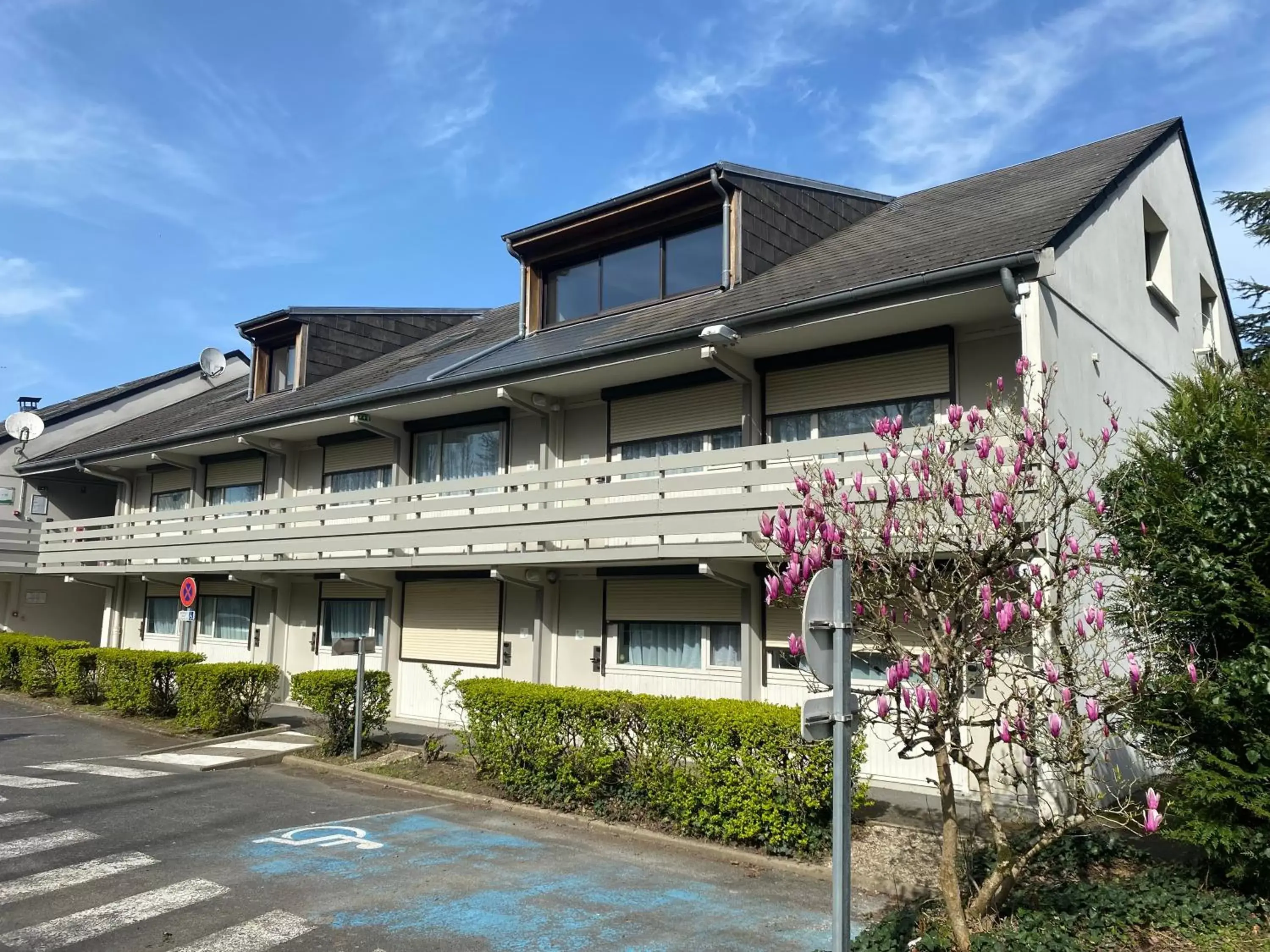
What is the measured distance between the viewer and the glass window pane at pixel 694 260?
47.1ft

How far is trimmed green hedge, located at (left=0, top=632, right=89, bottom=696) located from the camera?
65.7 feet

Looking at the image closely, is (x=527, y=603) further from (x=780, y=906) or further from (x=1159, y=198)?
(x=1159, y=198)

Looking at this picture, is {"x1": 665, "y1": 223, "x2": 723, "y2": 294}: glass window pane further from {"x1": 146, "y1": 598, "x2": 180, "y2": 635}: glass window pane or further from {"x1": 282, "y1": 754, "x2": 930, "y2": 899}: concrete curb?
{"x1": 146, "y1": 598, "x2": 180, "y2": 635}: glass window pane

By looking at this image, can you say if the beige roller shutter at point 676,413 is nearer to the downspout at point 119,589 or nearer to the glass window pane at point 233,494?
the glass window pane at point 233,494

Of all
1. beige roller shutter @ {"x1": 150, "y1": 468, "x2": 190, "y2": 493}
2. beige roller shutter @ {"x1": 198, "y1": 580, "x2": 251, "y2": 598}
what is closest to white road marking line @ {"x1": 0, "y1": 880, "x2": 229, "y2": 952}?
beige roller shutter @ {"x1": 198, "y1": 580, "x2": 251, "y2": 598}

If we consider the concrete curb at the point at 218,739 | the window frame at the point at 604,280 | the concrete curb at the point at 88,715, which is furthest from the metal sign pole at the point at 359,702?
the window frame at the point at 604,280

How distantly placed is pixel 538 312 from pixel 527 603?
17.5ft

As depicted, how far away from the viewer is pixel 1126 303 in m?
12.0

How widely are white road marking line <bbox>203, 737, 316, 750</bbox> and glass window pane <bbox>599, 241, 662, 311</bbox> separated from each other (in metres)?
8.44

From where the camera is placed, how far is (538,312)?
1677cm

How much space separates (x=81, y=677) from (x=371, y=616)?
648 cm

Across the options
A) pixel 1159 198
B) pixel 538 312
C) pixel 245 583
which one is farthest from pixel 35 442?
pixel 1159 198

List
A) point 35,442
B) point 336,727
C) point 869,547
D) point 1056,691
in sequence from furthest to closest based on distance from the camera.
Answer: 1. point 35,442
2. point 336,727
3. point 869,547
4. point 1056,691

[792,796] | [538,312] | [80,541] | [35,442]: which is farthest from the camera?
[35,442]
